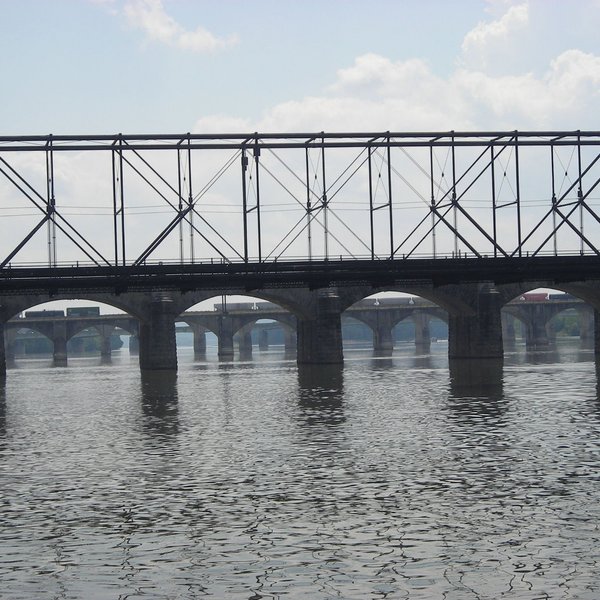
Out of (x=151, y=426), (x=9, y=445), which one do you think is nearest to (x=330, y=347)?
(x=151, y=426)

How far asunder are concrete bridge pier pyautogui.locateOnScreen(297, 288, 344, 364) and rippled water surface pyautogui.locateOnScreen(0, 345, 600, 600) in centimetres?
4504

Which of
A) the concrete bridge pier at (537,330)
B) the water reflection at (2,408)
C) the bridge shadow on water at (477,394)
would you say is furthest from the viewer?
the concrete bridge pier at (537,330)

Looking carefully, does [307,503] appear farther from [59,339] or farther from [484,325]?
[59,339]

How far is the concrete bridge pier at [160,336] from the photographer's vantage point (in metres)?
92.3

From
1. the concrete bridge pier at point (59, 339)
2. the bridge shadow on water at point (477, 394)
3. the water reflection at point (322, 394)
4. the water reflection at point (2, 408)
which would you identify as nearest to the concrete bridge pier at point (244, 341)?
the concrete bridge pier at point (59, 339)

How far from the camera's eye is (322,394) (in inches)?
2165

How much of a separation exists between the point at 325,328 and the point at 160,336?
14.3 m

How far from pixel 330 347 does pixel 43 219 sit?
3986 centimetres

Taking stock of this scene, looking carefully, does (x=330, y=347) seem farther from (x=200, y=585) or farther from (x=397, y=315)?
(x=200, y=585)

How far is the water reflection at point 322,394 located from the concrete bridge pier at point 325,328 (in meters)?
2.29

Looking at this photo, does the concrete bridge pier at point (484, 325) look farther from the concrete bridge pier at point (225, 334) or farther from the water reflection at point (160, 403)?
the concrete bridge pier at point (225, 334)

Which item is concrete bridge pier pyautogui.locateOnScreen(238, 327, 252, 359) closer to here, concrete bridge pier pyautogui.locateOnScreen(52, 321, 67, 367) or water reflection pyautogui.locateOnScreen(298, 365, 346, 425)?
concrete bridge pier pyautogui.locateOnScreen(52, 321, 67, 367)

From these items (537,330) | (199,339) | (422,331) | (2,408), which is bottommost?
(2,408)

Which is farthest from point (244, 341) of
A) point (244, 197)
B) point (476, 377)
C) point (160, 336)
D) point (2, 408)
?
point (2, 408)
